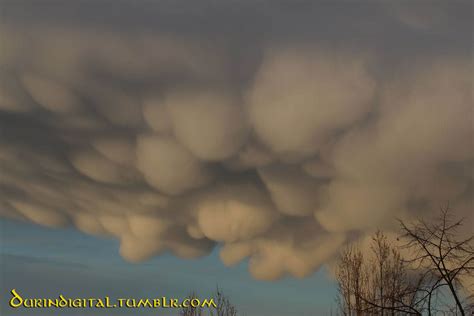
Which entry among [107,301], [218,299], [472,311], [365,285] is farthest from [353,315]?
[472,311]

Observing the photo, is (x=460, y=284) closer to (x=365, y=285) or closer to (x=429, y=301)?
(x=429, y=301)

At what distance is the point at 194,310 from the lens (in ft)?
156

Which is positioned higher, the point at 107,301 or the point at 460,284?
the point at 107,301

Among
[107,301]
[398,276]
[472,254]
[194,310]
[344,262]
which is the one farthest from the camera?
[194,310]

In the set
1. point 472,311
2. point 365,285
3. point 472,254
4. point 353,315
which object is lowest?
point 472,311

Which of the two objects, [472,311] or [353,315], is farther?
[353,315]

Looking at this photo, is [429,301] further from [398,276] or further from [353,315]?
[398,276]

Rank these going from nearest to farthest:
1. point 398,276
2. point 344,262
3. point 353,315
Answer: point 353,315 < point 398,276 < point 344,262

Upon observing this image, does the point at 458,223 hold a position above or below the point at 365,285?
below

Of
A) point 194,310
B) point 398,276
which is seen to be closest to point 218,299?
point 194,310

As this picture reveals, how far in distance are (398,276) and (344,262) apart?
12.6 ft

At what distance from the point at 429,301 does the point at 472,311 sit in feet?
3.12

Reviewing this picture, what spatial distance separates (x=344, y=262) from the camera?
38.0m

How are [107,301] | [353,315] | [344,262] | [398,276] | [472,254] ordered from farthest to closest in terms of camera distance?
1. [344,262]
2. [398,276]
3. [353,315]
4. [107,301]
5. [472,254]
